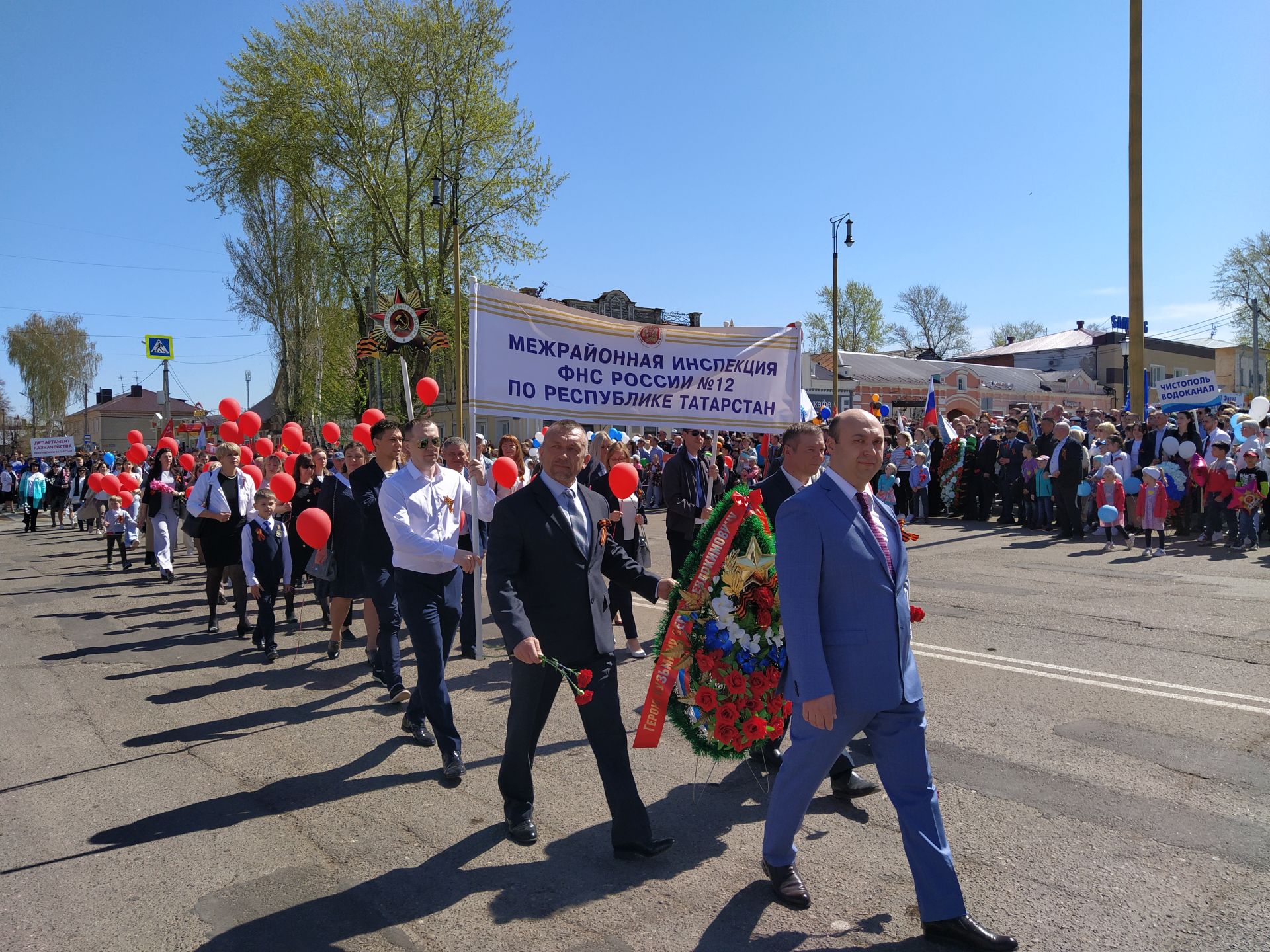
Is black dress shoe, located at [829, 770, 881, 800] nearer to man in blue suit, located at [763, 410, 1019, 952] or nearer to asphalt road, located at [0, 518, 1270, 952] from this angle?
asphalt road, located at [0, 518, 1270, 952]

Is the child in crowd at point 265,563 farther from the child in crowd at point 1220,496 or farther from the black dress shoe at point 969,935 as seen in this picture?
the child in crowd at point 1220,496

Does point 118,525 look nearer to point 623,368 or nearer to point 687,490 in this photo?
point 687,490

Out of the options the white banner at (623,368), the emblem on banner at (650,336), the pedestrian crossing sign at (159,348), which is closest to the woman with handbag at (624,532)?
the white banner at (623,368)

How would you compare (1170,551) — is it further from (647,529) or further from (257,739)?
(257,739)

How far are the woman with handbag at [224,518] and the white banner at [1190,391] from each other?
730 inches

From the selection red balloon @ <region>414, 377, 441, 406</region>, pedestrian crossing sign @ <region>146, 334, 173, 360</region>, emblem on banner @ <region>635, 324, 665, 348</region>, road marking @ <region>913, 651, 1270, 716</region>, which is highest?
pedestrian crossing sign @ <region>146, 334, 173, 360</region>

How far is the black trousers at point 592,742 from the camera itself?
394 cm

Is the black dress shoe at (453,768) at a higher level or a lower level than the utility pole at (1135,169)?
lower

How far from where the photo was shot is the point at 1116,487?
45.8ft

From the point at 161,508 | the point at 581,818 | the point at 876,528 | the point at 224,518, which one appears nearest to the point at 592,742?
the point at 581,818

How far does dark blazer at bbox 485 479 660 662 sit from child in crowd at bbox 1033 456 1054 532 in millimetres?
13798

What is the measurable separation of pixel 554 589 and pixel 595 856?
123 centimetres

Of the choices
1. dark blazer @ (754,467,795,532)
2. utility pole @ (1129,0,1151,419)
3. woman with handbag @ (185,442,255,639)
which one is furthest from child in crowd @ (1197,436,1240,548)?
woman with handbag @ (185,442,255,639)

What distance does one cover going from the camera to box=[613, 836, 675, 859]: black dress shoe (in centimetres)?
392
